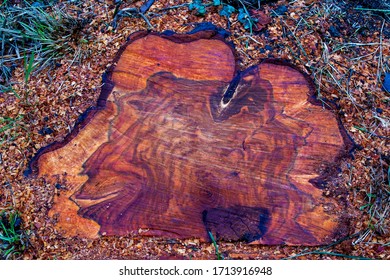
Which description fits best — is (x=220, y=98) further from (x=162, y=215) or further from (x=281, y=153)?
(x=162, y=215)

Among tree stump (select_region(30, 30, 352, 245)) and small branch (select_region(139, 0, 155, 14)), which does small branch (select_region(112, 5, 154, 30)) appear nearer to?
small branch (select_region(139, 0, 155, 14))

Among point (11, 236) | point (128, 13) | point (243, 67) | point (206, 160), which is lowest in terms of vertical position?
point (11, 236)

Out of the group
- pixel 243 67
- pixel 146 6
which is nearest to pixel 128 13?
pixel 146 6

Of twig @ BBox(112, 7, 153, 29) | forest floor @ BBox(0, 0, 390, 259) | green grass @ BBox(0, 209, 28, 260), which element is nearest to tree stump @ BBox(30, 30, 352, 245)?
forest floor @ BBox(0, 0, 390, 259)

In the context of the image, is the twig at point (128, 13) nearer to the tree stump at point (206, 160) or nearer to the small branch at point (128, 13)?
the small branch at point (128, 13)

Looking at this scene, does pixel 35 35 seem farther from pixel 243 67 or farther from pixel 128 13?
pixel 243 67

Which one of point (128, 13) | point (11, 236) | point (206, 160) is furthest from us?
point (128, 13)

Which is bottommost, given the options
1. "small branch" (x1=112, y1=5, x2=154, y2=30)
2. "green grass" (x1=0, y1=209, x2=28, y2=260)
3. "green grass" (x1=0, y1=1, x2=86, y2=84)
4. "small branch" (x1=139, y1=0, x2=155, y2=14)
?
"green grass" (x1=0, y1=209, x2=28, y2=260)
